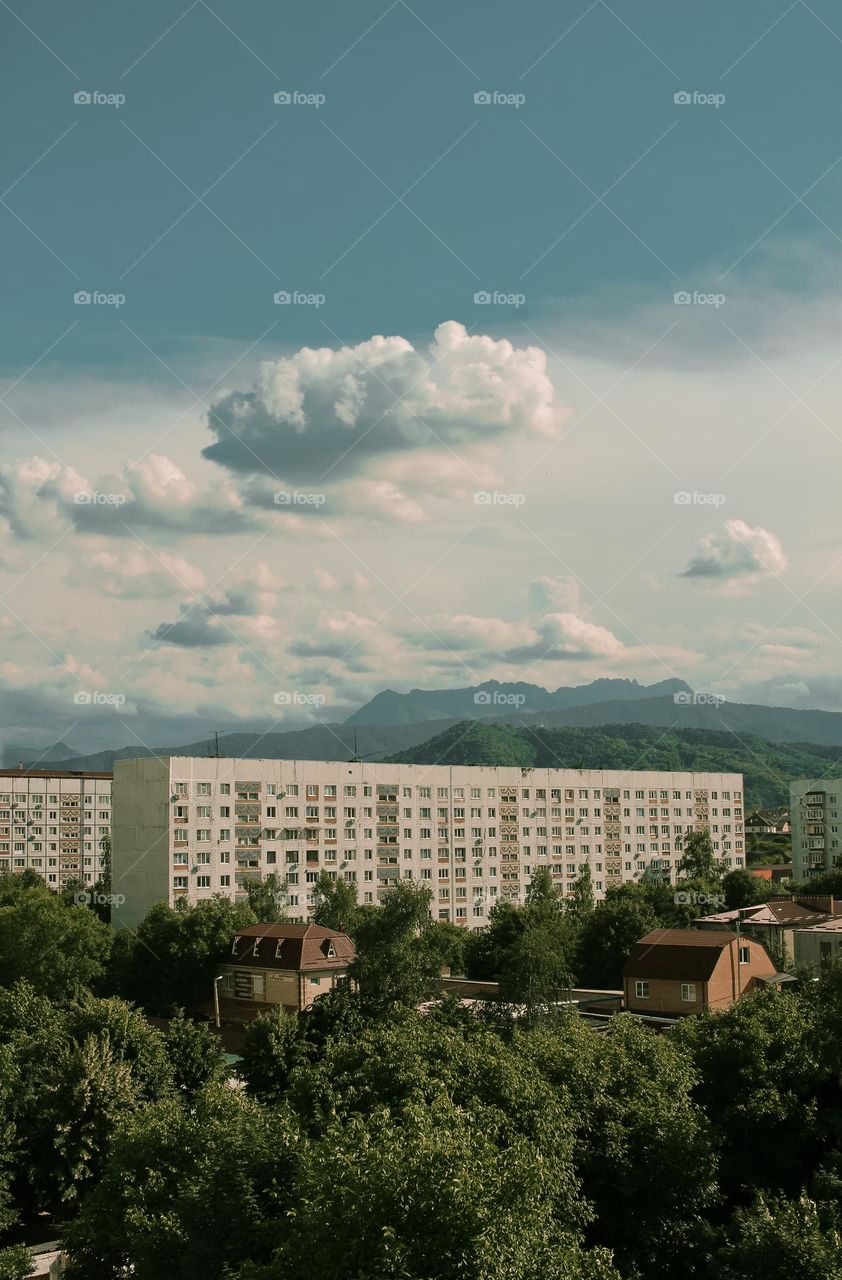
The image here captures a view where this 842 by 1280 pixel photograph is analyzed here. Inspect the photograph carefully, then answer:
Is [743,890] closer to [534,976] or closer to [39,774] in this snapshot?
[534,976]

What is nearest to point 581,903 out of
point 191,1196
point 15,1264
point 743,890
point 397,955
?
point 743,890

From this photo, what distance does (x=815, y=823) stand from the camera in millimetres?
113250

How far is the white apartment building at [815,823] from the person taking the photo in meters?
112

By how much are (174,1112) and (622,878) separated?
76.2 metres

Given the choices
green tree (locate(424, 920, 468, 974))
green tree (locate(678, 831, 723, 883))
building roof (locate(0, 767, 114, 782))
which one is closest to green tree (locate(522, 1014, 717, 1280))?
green tree (locate(424, 920, 468, 974))

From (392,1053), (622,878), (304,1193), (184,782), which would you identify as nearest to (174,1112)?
(392,1053)

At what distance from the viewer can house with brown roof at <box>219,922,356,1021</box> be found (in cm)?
4653

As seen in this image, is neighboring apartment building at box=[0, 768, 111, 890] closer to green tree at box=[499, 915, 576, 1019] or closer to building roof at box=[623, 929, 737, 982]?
building roof at box=[623, 929, 737, 982]

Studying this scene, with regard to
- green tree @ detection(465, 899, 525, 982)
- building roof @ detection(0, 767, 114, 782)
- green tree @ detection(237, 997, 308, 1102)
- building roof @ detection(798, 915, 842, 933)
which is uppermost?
building roof @ detection(0, 767, 114, 782)

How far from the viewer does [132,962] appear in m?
52.7

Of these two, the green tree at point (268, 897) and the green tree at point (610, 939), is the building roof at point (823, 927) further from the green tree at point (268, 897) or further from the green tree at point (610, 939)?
the green tree at point (268, 897)

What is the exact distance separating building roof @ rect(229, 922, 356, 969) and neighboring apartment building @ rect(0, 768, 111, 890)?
84.5 meters

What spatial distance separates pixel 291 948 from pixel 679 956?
16.0m

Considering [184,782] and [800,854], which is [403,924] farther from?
[800,854]
